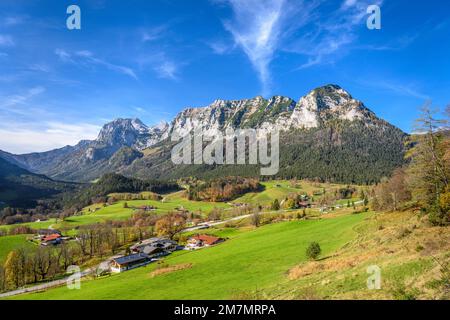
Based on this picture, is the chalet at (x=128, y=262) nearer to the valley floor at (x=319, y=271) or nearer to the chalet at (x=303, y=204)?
the valley floor at (x=319, y=271)

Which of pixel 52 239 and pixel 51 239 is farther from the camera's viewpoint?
pixel 52 239

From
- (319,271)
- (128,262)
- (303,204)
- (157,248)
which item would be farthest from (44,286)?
(303,204)

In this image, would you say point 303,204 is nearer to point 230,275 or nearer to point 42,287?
point 42,287

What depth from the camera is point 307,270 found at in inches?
1284

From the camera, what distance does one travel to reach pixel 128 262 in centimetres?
7769

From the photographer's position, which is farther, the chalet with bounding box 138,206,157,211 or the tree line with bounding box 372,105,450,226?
the chalet with bounding box 138,206,157,211

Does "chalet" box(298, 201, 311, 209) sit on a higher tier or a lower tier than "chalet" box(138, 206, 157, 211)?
higher

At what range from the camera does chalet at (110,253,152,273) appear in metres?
74.8

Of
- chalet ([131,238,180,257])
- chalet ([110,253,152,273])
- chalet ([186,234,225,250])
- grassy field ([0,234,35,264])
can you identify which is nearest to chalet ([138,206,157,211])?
grassy field ([0,234,35,264])

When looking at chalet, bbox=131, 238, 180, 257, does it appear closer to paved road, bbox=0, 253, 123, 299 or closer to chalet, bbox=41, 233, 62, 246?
paved road, bbox=0, 253, 123, 299

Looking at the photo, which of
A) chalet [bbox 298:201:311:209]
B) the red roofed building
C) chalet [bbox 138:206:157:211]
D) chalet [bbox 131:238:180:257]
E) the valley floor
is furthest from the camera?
chalet [bbox 138:206:157:211]

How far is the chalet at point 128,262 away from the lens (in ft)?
246
